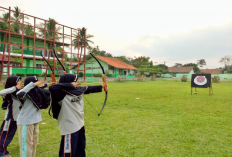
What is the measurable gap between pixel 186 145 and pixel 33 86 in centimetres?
282

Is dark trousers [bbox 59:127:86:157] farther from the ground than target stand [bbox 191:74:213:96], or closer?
closer

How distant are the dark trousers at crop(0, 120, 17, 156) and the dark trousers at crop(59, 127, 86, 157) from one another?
1256 millimetres

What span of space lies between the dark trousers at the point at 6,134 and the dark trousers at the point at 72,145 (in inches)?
49.4

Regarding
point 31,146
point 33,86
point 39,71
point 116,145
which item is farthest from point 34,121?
point 39,71

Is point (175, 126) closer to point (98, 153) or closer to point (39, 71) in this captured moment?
point (98, 153)

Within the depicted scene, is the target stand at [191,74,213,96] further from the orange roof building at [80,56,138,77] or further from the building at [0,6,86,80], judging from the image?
the orange roof building at [80,56,138,77]

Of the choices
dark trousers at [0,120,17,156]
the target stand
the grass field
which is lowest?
the grass field

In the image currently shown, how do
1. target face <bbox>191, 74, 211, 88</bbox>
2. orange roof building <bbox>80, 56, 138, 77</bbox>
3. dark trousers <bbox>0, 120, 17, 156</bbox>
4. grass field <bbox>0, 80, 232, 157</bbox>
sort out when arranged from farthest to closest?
orange roof building <bbox>80, 56, 138, 77</bbox>
target face <bbox>191, 74, 211, 88</bbox>
grass field <bbox>0, 80, 232, 157</bbox>
dark trousers <bbox>0, 120, 17, 156</bbox>

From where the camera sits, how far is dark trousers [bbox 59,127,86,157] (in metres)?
2.19

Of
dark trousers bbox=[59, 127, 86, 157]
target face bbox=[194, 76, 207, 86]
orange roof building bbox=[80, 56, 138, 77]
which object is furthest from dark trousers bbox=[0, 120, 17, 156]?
orange roof building bbox=[80, 56, 138, 77]

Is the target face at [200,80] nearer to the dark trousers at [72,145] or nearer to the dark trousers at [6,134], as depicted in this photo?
the dark trousers at [72,145]

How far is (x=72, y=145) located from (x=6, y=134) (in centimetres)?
144

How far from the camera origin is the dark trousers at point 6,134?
9.34 feet

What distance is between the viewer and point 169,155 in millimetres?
2922
